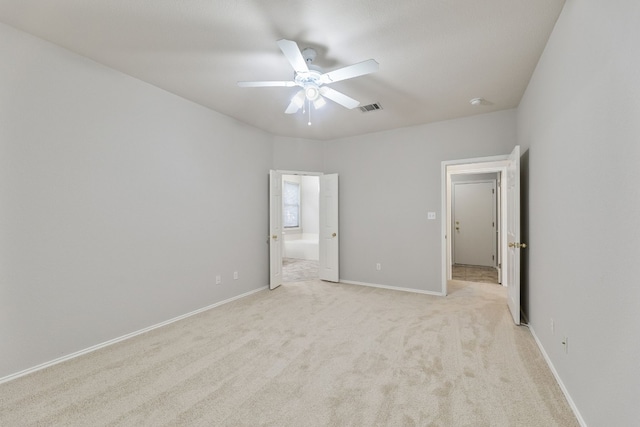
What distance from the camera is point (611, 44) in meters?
1.40

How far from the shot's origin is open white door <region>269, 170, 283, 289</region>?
484cm

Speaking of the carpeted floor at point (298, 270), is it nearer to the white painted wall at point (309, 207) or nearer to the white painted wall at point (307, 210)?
the white painted wall at point (307, 210)

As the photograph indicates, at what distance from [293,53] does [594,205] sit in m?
2.05

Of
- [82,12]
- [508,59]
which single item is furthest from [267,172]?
[508,59]

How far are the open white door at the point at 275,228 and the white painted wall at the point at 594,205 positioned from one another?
3.58 metres

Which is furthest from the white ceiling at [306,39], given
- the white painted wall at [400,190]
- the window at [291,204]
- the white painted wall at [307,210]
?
the white painted wall at [307,210]

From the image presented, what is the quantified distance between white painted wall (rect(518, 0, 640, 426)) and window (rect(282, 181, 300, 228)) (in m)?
6.95

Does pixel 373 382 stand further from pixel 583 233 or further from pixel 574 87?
pixel 574 87

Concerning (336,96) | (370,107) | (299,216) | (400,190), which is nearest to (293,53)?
(336,96)

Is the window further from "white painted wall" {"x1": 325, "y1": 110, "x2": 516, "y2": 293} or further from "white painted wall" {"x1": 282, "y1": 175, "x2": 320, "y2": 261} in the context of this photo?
"white painted wall" {"x1": 325, "y1": 110, "x2": 516, "y2": 293}

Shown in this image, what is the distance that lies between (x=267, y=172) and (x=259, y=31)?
283cm

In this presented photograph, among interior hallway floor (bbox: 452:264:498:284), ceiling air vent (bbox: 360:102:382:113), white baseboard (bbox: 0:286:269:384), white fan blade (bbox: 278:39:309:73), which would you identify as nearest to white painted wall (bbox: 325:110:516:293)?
ceiling air vent (bbox: 360:102:382:113)

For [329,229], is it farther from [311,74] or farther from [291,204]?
[291,204]

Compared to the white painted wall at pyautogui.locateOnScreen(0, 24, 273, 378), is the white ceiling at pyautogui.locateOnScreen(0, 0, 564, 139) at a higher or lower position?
higher
